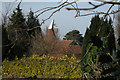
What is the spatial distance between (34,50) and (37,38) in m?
1.05

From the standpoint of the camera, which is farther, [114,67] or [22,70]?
[22,70]

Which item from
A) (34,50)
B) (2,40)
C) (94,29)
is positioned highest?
(94,29)

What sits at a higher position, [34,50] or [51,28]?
[51,28]

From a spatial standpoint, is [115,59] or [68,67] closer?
[115,59]

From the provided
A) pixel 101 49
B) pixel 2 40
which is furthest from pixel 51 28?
pixel 101 49

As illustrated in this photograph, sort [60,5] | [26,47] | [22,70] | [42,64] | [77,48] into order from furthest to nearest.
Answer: [26,47] < [77,48] < [42,64] < [22,70] < [60,5]

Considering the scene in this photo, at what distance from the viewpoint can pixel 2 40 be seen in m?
11.0

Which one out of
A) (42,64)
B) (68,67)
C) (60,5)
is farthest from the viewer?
(42,64)

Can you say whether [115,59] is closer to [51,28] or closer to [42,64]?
[42,64]

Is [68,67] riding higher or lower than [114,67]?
lower

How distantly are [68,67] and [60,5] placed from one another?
4049mm

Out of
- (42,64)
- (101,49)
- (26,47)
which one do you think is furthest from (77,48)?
(101,49)

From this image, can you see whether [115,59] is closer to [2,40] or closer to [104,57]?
[104,57]

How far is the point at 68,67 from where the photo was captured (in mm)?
4863
